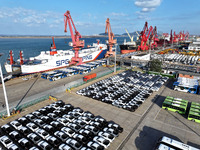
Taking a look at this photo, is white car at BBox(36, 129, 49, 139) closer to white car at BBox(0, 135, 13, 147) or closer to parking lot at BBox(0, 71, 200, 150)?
white car at BBox(0, 135, 13, 147)

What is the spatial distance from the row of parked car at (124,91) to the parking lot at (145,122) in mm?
1406

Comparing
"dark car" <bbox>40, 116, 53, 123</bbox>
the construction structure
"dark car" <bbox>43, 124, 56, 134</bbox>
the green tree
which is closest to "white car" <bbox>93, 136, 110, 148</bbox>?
"dark car" <bbox>43, 124, 56, 134</bbox>

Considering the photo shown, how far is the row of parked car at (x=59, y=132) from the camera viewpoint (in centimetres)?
1880

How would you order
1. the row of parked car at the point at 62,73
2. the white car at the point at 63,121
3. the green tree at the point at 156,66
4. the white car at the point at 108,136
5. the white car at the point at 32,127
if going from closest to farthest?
the white car at the point at 108,136, the white car at the point at 32,127, the white car at the point at 63,121, the row of parked car at the point at 62,73, the green tree at the point at 156,66

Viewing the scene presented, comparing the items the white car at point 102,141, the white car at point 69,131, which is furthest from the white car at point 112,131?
the white car at point 69,131

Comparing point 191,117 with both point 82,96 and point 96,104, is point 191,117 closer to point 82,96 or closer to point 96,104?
point 96,104

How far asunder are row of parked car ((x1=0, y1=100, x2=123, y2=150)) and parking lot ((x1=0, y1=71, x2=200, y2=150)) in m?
2.33

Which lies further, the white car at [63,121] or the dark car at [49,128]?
the white car at [63,121]

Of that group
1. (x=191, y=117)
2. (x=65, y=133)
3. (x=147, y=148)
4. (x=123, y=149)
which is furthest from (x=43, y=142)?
(x=191, y=117)

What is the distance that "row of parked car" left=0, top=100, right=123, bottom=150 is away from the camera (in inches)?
740

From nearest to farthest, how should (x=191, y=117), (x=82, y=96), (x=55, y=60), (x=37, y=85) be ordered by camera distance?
(x=191, y=117) → (x=82, y=96) → (x=37, y=85) → (x=55, y=60)

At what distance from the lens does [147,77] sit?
5091 cm

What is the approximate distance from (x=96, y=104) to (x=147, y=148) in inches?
620

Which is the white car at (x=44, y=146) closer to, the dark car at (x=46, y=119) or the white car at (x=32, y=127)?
the white car at (x=32, y=127)
